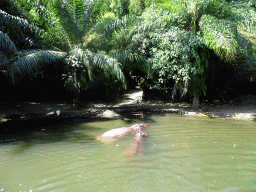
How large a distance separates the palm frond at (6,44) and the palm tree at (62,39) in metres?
0.04

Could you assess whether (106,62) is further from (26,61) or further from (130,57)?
(26,61)

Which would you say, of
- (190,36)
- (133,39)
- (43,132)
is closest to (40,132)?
(43,132)

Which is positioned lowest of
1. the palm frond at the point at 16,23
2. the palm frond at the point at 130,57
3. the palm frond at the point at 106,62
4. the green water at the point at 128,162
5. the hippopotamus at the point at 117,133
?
the green water at the point at 128,162

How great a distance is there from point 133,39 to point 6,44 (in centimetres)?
505

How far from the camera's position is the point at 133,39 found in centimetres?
923

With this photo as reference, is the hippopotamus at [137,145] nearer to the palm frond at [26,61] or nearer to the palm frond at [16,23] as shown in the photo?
the palm frond at [26,61]

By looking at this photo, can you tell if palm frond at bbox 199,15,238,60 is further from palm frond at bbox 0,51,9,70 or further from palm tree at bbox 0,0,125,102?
palm frond at bbox 0,51,9,70

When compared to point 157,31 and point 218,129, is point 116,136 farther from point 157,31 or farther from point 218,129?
point 157,31

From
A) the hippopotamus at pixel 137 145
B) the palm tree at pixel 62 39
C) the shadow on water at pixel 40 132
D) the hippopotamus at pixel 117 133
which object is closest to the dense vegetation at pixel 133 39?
the palm tree at pixel 62 39

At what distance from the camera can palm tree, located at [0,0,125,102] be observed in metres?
7.57

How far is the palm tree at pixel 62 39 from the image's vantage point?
298 inches

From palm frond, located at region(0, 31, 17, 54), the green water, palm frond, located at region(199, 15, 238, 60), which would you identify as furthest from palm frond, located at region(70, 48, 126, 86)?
palm frond, located at region(199, 15, 238, 60)

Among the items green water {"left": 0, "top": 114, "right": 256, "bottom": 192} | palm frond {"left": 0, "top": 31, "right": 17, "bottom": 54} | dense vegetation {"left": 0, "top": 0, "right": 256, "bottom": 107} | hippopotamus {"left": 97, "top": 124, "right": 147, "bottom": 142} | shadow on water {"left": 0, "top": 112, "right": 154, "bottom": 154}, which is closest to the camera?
green water {"left": 0, "top": 114, "right": 256, "bottom": 192}

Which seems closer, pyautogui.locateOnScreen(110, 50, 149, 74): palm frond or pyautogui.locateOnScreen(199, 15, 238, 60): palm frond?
pyautogui.locateOnScreen(199, 15, 238, 60): palm frond
